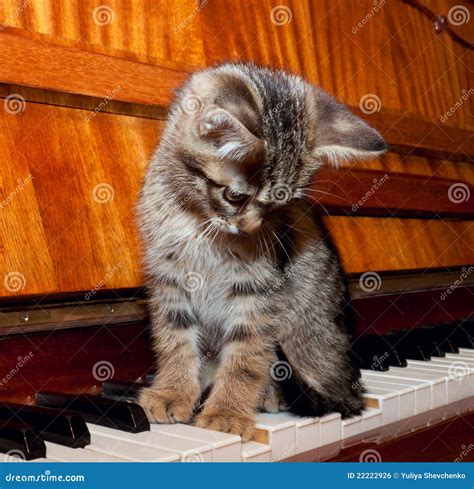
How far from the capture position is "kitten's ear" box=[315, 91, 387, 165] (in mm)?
1617

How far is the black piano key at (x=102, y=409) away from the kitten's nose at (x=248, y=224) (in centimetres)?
48

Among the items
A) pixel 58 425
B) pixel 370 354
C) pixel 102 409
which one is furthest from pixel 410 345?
pixel 58 425

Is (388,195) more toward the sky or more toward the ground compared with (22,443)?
more toward the sky

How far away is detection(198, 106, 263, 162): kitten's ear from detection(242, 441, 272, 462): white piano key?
574mm

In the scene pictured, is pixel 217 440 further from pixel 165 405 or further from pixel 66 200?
pixel 66 200

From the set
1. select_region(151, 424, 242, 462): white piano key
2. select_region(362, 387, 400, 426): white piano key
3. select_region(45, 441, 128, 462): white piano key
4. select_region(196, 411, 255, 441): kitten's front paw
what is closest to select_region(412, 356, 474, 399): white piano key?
select_region(362, 387, 400, 426): white piano key

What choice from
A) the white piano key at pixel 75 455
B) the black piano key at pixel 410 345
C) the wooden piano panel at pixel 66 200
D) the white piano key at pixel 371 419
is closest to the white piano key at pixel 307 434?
the white piano key at pixel 371 419

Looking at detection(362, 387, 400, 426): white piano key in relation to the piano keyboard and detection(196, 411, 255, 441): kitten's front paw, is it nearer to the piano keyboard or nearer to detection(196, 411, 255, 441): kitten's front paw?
the piano keyboard

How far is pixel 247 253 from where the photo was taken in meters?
1.66

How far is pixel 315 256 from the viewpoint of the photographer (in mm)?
1759

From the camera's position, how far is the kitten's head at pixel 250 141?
148cm

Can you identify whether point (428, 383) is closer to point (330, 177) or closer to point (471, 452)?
point (471, 452)

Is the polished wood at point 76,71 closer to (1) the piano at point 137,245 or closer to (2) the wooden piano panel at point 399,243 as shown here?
(1) the piano at point 137,245

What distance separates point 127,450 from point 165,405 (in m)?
0.34
